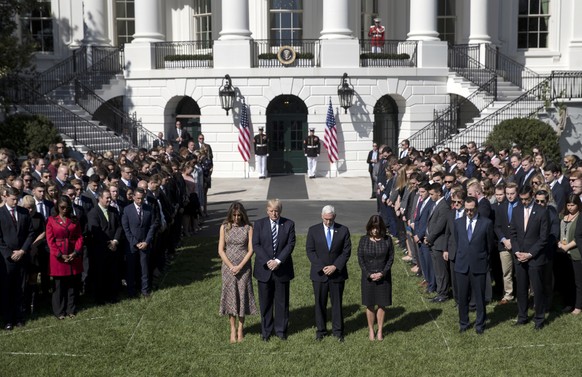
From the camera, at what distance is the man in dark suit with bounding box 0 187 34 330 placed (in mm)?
12312

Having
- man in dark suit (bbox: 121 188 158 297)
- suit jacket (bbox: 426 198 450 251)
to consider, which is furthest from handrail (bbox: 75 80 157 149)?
suit jacket (bbox: 426 198 450 251)

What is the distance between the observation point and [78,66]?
3456 cm

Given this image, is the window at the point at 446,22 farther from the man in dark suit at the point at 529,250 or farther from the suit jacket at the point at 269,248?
the suit jacket at the point at 269,248

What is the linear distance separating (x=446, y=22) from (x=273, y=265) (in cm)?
2749

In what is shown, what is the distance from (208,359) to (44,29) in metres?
28.7

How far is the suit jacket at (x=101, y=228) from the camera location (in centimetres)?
1349

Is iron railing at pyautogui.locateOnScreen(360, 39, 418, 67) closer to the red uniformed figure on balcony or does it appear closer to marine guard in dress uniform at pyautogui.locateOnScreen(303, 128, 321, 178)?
the red uniformed figure on balcony

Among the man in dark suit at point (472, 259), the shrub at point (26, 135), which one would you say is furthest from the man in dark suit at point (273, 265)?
the shrub at point (26, 135)

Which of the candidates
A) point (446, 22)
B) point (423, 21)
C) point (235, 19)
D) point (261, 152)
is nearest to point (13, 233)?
point (261, 152)

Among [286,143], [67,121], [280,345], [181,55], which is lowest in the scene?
[280,345]

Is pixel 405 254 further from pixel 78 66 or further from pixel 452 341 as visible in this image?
pixel 78 66

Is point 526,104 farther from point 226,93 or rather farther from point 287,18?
point 226,93

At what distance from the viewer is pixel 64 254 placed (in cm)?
1264

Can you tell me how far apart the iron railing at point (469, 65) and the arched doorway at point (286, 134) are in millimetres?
6254
